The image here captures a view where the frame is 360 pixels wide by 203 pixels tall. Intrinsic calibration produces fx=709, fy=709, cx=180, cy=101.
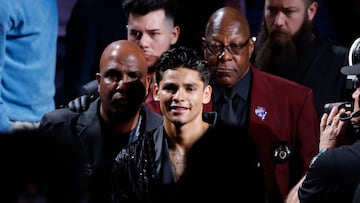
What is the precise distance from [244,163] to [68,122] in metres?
0.83

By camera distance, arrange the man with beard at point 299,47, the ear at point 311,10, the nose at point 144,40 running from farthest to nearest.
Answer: the ear at point 311,10
the man with beard at point 299,47
the nose at point 144,40

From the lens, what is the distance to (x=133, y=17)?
372cm

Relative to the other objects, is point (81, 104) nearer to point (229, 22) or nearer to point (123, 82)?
point (123, 82)

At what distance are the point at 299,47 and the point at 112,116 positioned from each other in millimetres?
1395

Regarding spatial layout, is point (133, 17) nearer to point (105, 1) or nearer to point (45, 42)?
point (45, 42)

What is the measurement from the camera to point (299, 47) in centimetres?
407

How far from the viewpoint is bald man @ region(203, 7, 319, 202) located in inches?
129

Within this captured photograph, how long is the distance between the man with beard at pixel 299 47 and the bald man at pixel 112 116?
1.08m

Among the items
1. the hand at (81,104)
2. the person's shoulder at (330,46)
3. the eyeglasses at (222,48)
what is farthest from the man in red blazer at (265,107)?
the person's shoulder at (330,46)

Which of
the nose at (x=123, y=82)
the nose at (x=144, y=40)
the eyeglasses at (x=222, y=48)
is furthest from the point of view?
the nose at (x=144, y=40)

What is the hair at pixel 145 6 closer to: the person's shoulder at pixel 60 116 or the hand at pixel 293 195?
the person's shoulder at pixel 60 116

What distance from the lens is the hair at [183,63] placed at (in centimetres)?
304

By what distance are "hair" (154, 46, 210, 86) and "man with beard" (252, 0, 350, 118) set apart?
1.06 meters

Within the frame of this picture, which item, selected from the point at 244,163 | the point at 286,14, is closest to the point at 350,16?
the point at 286,14
